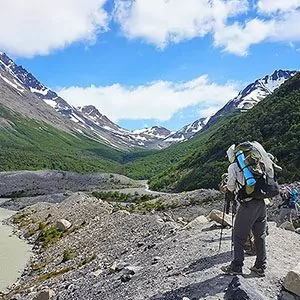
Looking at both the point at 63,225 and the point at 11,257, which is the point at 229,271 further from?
the point at 63,225

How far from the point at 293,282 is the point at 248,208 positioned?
201cm

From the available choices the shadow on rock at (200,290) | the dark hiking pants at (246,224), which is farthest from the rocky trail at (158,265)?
the dark hiking pants at (246,224)

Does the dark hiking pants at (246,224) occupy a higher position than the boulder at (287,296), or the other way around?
the dark hiking pants at (246,224)

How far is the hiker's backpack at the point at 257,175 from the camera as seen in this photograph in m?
11.2

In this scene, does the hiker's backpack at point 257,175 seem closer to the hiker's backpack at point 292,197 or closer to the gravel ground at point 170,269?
the gravel ground at point 170,269

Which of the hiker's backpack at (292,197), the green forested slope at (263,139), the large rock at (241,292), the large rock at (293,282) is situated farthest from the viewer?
the green forested slope at (263,139)

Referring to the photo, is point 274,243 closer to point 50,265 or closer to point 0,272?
point 50,265

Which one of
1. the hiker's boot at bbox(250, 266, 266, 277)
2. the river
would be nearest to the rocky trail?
the hiker's boot at bbox(250, 266, 266, 277)

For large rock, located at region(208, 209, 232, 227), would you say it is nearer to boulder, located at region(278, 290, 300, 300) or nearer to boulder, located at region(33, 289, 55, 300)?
boulder, located at region(33, 289, 55, 300)

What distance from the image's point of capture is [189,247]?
57.0ft

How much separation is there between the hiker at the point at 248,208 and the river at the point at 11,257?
24655 millimetres

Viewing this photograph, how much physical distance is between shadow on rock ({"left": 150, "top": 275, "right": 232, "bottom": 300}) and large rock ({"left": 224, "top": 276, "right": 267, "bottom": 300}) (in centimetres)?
85

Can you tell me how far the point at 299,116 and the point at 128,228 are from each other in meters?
86.7

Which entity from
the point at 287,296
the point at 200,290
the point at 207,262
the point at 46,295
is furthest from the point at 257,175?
the point at 46,295
